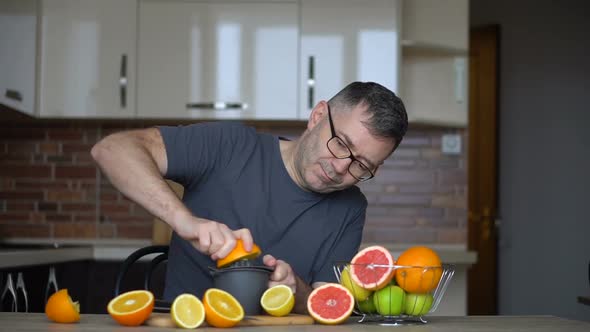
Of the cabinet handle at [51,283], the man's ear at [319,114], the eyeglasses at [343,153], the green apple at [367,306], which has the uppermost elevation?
the man's ear at [319,114]

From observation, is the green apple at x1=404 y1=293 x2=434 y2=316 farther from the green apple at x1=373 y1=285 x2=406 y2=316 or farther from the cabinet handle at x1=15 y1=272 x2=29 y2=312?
the cabinet handle at x1=15 y1=272 x2=29 y2=312

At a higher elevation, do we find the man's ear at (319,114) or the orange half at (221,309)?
the man's ear at (319,114)

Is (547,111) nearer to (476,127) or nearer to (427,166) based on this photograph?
(476,127)

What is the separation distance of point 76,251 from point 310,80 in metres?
1.40

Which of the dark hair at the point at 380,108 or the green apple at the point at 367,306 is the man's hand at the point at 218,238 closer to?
the green apple at the point at 367,306

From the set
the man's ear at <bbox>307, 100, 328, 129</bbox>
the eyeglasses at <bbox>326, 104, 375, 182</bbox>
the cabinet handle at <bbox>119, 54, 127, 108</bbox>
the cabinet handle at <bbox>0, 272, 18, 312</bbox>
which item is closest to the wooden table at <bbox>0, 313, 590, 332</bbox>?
the eyeglasses at <bbox>326, 104, 375, 182</bbox>

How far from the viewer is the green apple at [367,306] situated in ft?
5.50

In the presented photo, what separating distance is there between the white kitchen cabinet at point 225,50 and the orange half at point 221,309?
2978 mm

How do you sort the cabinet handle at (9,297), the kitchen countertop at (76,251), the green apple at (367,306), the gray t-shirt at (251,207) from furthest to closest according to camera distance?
the kitchen countertop at (76,251), the cabinet handle at (9,297), the gray t-shirt at (251,207), the green apple at (367,306)

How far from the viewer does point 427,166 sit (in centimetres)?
482

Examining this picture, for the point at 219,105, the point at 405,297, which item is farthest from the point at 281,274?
the point at 219,105

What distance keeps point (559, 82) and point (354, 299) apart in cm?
478

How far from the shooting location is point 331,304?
64.6 inches

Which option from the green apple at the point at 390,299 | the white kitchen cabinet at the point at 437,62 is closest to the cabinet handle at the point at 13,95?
the white kitchen cabinet at the point at 437,62
